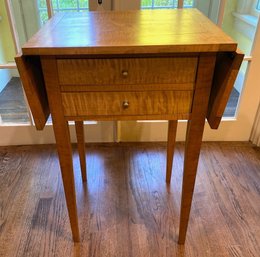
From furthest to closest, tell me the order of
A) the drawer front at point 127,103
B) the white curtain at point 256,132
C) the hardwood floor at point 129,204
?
the white curtain at point 256,132, the hardwood floor at point 129,204, the drawer front at point 127,103

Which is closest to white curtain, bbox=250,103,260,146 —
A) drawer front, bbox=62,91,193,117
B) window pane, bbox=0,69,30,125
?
drawer front, bbox=62,91,193,117

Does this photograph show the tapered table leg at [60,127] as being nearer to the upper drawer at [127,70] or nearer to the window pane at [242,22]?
the upper drawer at [127,70]

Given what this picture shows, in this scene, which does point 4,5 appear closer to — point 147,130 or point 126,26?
point 126,26

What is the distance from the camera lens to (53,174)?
59.6 inches

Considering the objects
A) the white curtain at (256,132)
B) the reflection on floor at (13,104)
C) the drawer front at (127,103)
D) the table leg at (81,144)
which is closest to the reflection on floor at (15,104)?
the reflection on floor at (13,104)

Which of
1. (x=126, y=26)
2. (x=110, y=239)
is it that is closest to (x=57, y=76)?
(x=126, y=26)

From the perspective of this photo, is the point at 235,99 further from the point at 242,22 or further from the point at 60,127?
the point at 60,127

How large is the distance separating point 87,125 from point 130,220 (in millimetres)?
708

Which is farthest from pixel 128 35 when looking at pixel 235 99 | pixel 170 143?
pixel 235 99

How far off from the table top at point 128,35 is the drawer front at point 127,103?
139mm

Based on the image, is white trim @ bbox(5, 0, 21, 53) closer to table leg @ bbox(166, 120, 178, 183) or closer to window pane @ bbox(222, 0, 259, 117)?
table leg @ bbox(166, 120, 178, 183)

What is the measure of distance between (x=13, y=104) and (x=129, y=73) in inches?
53.4

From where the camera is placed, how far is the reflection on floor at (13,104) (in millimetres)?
1732

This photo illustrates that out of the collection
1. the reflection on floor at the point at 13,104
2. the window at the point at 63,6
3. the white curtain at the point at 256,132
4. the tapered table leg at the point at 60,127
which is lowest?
the white curtain at the point at 256,132
